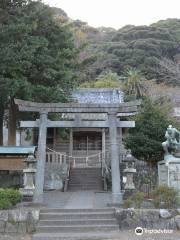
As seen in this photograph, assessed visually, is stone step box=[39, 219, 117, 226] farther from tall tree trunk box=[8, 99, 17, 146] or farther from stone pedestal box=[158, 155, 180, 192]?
tall tree trunk box=[8, 99, 17, 146]

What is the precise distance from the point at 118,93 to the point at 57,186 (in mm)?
17246

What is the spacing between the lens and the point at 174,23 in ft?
212

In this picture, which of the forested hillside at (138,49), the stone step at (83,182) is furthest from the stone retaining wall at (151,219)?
the forested hillside at (138,49)

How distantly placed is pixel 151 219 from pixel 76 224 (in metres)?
2.58

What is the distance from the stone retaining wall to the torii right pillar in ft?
5.56

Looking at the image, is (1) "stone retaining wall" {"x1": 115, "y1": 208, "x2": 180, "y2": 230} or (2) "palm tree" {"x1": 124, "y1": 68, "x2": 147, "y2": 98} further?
(2) "palm tree" {"x1": 124, "y1": 68, "x2": 147, "y2": 98}

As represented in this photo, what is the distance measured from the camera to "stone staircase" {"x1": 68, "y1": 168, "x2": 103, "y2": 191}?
24.5 metres

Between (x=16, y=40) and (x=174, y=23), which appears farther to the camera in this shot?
(x=174, y=23)

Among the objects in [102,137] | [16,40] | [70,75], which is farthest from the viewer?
[102,137]

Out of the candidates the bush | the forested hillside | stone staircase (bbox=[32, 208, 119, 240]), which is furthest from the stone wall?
the forested hillside

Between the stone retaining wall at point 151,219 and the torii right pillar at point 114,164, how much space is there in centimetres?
169

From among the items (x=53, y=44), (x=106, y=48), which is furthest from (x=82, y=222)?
(x=106, y=48)

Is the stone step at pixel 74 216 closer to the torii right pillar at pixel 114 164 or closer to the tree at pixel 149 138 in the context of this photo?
the torii right pillar at pixel 114 164

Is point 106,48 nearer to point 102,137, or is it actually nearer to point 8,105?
point 102,137
